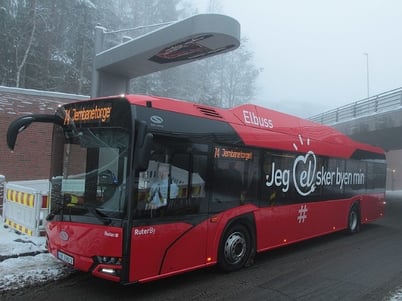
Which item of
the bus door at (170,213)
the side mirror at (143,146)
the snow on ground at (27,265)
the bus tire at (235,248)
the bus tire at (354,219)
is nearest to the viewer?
the side mirror at (143,146)

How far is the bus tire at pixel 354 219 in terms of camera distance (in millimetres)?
12974

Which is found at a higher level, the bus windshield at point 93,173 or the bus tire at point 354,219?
the bus windshield at point 93,173

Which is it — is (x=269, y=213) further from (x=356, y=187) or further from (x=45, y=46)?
(x=45, y=46)

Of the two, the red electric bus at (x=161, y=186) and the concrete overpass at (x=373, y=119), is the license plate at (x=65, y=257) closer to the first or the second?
the red electric bus at (x=161, y=186)

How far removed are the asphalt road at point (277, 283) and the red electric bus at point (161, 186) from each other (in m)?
0.36

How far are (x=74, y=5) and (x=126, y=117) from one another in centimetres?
3486

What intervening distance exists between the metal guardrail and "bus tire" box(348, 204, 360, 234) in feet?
39.2

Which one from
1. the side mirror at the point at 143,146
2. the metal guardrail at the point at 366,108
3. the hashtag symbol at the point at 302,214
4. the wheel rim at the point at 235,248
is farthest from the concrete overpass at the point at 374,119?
the side mirror at the point at 143,146

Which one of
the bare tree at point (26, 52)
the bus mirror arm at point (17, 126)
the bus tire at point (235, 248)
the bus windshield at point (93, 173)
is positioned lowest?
the bus tire at point (235, 248)

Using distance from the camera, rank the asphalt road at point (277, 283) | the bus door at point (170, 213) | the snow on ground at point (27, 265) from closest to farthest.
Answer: the bus door at point (170, 213) → the asphalt road at point (277, 283) → the snow on ground at point (27, 265)

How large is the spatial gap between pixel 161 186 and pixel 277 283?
2.67 metres

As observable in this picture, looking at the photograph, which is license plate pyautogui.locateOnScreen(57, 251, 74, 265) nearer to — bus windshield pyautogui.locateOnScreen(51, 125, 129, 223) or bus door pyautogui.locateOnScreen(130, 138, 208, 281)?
bus windshield pyautogui.locateOnScreen(51, 125, 129, 223)

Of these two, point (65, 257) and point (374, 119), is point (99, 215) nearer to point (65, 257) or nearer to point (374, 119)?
point (65, 257)

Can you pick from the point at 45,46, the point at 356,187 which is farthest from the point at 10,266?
the point at 45,46
